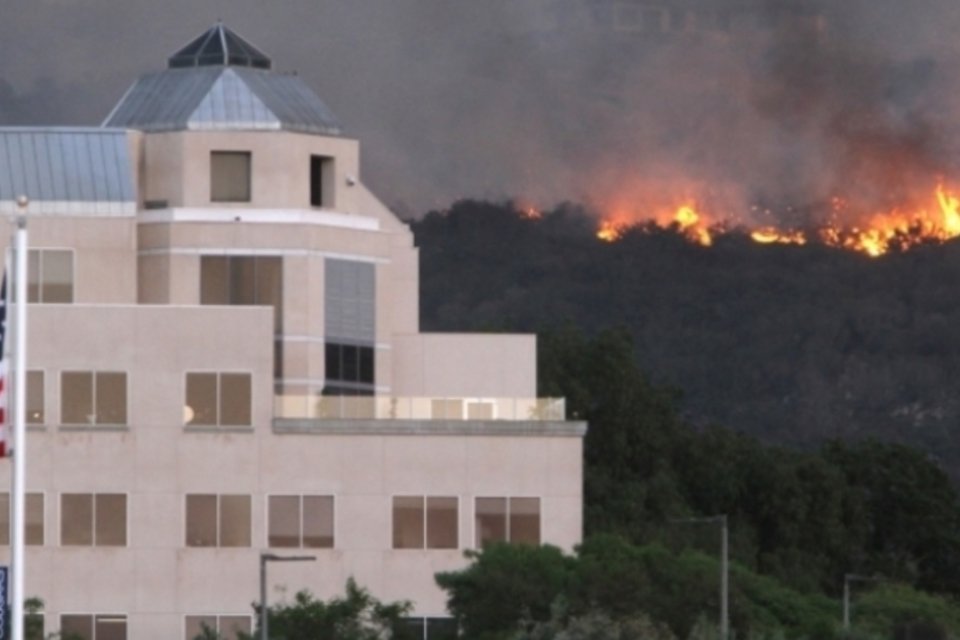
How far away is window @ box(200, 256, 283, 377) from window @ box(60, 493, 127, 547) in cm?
797

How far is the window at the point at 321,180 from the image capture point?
136250mm

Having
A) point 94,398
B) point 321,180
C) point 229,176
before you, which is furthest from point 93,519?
point 321,180

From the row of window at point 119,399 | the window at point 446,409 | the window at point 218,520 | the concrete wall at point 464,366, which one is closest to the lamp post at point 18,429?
the row of window at point 119,399

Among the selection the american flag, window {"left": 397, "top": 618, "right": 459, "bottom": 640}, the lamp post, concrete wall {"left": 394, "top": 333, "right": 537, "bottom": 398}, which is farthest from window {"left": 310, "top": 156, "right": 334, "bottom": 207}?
the american flag

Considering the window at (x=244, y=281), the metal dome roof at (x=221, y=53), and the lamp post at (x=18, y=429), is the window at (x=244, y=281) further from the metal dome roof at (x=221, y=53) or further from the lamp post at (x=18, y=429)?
the lamp post at (x=18, y=429)

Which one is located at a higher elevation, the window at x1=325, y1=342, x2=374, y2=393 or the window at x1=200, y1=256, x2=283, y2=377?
the window at x1=200, y1=256, x2=283, y2=377

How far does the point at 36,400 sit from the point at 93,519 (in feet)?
15.1

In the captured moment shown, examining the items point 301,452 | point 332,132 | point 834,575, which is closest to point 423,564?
point 301,452

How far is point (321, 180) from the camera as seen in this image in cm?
13650

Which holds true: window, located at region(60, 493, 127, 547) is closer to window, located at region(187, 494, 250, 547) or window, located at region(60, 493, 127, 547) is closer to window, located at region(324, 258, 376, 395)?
window, located at region(187, 494, 250, 547)

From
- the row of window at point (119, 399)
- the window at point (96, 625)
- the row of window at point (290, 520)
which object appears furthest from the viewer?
the row of window at point (290, 520)

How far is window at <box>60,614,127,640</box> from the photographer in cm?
12788

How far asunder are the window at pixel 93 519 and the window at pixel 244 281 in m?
7.97

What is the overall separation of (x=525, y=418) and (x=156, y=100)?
1834 centimetres
